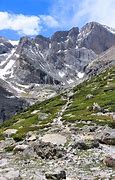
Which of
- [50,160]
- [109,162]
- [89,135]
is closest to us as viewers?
[109,162]

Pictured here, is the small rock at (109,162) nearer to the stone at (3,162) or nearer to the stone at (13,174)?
the stone at (13,174)

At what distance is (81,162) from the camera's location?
34.8 meters

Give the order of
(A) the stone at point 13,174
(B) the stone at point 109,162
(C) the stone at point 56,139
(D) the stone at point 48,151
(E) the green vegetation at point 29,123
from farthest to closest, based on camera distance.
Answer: (E) the green vegetation at point 29,123 → (C) the stone at point 56,139 → (D) the stone at point 48,151 → (B) the stone at point 109,162 → (A) the stone at point 13,174

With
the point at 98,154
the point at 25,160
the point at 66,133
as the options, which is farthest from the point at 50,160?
the point at 66,133

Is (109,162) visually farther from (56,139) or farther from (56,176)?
(56,139)

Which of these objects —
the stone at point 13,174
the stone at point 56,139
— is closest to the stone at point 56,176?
the stone at point 13,174

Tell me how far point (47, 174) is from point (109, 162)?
6.14 metres

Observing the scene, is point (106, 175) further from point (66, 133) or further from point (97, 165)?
point (66, 133)

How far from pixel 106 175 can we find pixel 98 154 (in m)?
7.79

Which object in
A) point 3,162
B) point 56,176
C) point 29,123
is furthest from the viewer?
point 29,123

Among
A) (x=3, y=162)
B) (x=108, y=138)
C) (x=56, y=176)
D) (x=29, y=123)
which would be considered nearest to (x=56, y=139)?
(x=108, y=138)

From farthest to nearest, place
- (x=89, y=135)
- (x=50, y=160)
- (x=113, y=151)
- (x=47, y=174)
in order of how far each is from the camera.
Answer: (x=89, y=135)
(x=113, y=151)
(x=50, y=160)
(x=47, y=174)

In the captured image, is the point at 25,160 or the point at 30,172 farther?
the point at 25,160

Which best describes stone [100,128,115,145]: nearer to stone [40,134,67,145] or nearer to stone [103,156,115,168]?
stone [40,134,67,145]
